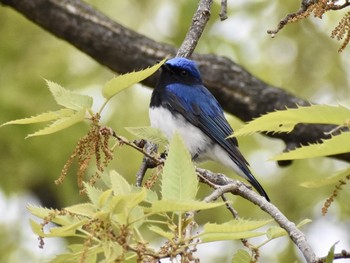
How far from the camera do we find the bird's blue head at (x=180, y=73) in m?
5.33

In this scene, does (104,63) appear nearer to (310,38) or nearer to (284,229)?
(310,38)

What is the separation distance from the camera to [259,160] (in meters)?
6.09

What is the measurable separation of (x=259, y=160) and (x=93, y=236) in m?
4.15

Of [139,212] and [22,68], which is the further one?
[22,68]

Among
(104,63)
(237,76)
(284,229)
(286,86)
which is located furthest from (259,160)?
(284,229)

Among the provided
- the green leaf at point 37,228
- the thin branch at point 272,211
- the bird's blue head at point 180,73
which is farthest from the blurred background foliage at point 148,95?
the green leaf at point 37,228

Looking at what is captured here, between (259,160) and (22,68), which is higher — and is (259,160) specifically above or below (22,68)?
below

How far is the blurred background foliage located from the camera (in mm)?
5695

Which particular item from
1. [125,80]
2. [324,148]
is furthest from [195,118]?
[324,148]

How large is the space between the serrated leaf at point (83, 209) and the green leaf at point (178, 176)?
0.17 m

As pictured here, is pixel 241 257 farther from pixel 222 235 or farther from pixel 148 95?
pixel 148 95

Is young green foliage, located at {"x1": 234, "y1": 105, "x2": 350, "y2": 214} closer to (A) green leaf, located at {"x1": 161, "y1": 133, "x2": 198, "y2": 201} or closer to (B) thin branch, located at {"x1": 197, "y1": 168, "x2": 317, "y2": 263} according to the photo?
(A) green leaf, located at {"x1": 161, "y1": 133, "x2": 198, "y2": 201}

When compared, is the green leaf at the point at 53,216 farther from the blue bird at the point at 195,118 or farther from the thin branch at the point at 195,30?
the blue bird at the point at 195,118

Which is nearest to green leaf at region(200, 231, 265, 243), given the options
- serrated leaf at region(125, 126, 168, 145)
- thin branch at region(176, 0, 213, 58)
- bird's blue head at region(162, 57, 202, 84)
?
serrated leaf at region(125, 126, 168, 145)
